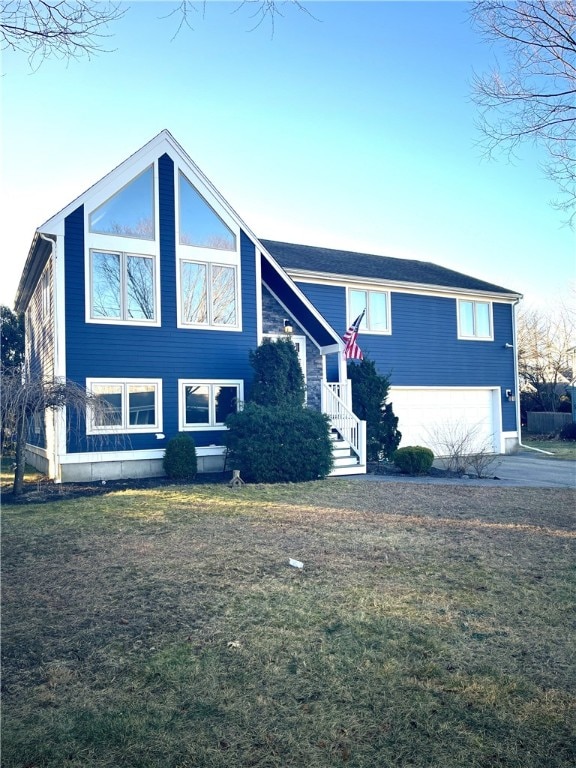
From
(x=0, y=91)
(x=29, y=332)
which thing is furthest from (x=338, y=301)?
(x=0, y=91)

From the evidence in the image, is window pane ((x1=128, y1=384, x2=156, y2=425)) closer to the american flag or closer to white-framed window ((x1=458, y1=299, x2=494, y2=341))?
the american flag

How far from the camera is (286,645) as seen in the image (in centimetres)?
418

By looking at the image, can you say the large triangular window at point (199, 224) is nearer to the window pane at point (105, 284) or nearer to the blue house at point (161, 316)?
the blue house at point (161, 316)

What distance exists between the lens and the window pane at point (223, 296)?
14.7m

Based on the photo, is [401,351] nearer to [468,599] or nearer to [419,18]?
[419,18]

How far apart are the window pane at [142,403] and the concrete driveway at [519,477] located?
195 inches

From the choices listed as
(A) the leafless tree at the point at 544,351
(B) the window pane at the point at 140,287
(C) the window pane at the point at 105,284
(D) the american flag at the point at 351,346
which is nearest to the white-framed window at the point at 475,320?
(D) the american flag at the point at 351,346

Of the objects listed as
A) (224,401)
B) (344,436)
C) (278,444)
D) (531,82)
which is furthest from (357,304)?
(531,82)

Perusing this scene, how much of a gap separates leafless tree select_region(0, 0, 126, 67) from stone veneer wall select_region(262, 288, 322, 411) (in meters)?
10.7

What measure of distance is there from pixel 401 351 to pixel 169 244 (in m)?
8.97

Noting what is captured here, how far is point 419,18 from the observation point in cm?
923

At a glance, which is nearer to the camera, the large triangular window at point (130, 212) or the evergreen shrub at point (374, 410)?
the large triangular window at point (130, 212)

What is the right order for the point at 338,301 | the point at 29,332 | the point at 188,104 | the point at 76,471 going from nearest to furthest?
1. the point at 188,104
2. the point at 76,471
3. the point at 338,301
4. the point at 29,332

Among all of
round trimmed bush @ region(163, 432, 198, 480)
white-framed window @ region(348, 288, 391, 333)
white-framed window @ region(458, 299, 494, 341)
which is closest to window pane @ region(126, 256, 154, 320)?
round trimmed bush @ region(163, 432, 198, 480)
